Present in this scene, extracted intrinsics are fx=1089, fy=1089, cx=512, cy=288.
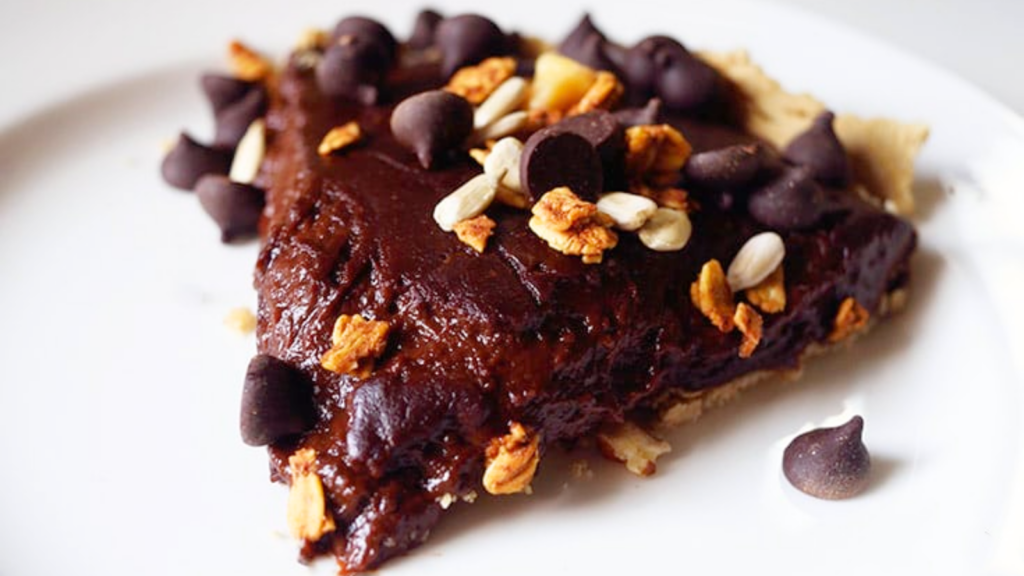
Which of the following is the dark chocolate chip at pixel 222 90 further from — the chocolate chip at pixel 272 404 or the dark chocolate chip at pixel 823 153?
the dark chocolate chip at pixel 823 153

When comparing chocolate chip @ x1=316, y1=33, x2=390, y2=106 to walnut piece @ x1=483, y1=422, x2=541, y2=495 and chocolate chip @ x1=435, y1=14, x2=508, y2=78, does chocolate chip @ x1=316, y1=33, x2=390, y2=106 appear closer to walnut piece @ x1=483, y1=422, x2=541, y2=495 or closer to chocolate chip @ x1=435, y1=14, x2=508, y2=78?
chocolate chip @ x1=435, y1=14, x2=508, y2=78

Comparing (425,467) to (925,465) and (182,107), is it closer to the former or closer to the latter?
(925,465)

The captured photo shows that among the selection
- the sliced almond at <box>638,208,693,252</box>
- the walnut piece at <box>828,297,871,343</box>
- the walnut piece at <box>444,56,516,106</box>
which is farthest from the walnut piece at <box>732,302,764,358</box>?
the walnut piece at <box>444,56,516,106</box>

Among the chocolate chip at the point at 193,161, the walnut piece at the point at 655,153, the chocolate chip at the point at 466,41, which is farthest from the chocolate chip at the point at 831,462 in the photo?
the chocolate chip at the point at 193,161

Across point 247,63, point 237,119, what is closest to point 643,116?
point 237,119

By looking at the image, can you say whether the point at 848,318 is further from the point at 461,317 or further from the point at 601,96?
the point at 461,317

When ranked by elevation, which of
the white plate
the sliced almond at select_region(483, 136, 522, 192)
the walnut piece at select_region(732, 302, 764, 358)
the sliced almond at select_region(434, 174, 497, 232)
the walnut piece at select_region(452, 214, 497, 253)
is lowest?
the white plate
